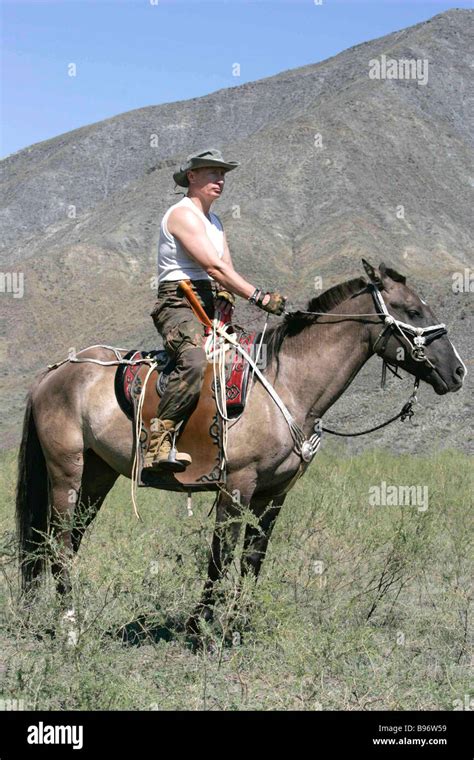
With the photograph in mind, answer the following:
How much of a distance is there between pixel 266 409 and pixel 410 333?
114cm

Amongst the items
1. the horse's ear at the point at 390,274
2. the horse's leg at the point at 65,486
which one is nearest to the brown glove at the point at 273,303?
the horse's ear at the point at 390,274

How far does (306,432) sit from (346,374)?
51 cm

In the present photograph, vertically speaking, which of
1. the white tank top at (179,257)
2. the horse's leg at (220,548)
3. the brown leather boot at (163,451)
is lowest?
the horse's leg at (220,548)

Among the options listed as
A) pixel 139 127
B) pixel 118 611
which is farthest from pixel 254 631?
pixel 139 127

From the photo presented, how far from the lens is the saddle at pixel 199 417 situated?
6.94 m

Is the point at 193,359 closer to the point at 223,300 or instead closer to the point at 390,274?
the point at 223,300

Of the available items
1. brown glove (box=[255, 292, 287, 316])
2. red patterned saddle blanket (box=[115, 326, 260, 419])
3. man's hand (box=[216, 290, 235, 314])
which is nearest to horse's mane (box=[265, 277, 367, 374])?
red patterned saddle blanket (box=[115, 326, 260, 419])

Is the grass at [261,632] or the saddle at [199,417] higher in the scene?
the saddle at [199,417]

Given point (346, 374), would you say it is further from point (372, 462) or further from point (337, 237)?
point (337, 237)

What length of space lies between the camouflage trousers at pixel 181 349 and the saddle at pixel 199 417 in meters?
0.10

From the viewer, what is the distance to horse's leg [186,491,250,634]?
6613 millimetres

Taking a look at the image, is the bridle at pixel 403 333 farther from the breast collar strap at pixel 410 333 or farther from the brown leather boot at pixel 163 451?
the brown leather boot at pixel 163 451

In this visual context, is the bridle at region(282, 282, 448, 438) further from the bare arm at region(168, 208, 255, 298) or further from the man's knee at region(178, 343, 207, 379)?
the man's knee at region(178, 343, 207, 379)

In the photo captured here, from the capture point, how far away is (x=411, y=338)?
23.0 ft
